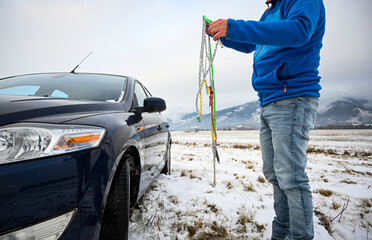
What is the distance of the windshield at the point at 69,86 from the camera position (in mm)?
1674

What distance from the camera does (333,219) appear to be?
1938 mm

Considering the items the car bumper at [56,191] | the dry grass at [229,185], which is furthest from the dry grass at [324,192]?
the car bumper at [56,191]

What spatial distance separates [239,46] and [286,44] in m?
0.81

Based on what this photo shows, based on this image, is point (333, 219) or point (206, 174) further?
point (206, 174)

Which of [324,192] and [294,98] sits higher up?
[294,98]

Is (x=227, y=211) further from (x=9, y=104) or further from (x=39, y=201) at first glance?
(x=9, y=104)

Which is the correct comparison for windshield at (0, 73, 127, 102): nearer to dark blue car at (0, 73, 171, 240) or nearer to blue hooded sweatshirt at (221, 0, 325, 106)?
dark blue car at (0, 73, 171, 240)

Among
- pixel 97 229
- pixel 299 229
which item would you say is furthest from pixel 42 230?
pixel 299 229

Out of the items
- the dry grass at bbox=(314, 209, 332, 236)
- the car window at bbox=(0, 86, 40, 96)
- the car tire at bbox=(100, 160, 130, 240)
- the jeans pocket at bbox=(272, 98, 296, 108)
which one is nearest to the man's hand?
the jeans pocket at bbox=(272, 98, 296, 108)

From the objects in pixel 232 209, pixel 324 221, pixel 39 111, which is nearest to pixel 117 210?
pixel 39 111

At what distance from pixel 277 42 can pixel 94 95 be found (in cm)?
160

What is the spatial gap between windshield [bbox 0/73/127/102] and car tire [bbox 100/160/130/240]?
81 cm

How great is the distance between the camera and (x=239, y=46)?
1812 mm

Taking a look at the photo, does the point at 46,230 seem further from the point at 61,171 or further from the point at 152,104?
the point at 152,104
